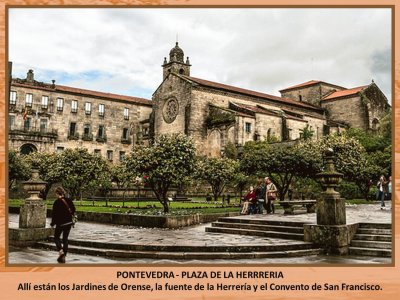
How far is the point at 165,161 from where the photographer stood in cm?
1550

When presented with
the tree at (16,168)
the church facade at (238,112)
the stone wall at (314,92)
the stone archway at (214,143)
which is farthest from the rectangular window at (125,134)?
the stone wall at (314,92)

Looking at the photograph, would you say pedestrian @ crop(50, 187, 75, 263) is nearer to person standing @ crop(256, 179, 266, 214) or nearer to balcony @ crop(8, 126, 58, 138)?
person standing @ crop(256, 179, 266, 214)

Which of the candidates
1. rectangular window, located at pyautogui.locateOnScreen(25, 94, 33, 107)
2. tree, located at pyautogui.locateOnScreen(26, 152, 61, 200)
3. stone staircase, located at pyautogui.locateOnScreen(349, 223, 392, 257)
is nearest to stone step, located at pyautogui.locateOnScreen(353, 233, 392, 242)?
stone staircase, located at pyautogui.locateOnScreen(349, 223, 392, 257)

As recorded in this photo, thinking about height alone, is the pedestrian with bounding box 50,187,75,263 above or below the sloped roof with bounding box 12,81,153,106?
below

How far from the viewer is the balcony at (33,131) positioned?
150 feet

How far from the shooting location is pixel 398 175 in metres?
6.16

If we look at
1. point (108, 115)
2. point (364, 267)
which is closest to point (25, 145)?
point (108, 115)

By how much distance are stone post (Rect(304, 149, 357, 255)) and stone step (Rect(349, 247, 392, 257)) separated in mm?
149

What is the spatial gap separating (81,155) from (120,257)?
53.0 ft

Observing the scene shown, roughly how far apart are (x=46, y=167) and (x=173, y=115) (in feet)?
79.5

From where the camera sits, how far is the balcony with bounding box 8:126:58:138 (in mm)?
45716

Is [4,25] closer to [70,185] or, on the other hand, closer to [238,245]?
[238,245]

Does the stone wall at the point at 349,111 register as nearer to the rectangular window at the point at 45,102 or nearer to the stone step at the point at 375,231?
the rectangular window at the point at 45,102

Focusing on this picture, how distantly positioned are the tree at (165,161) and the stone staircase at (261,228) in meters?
3.03
